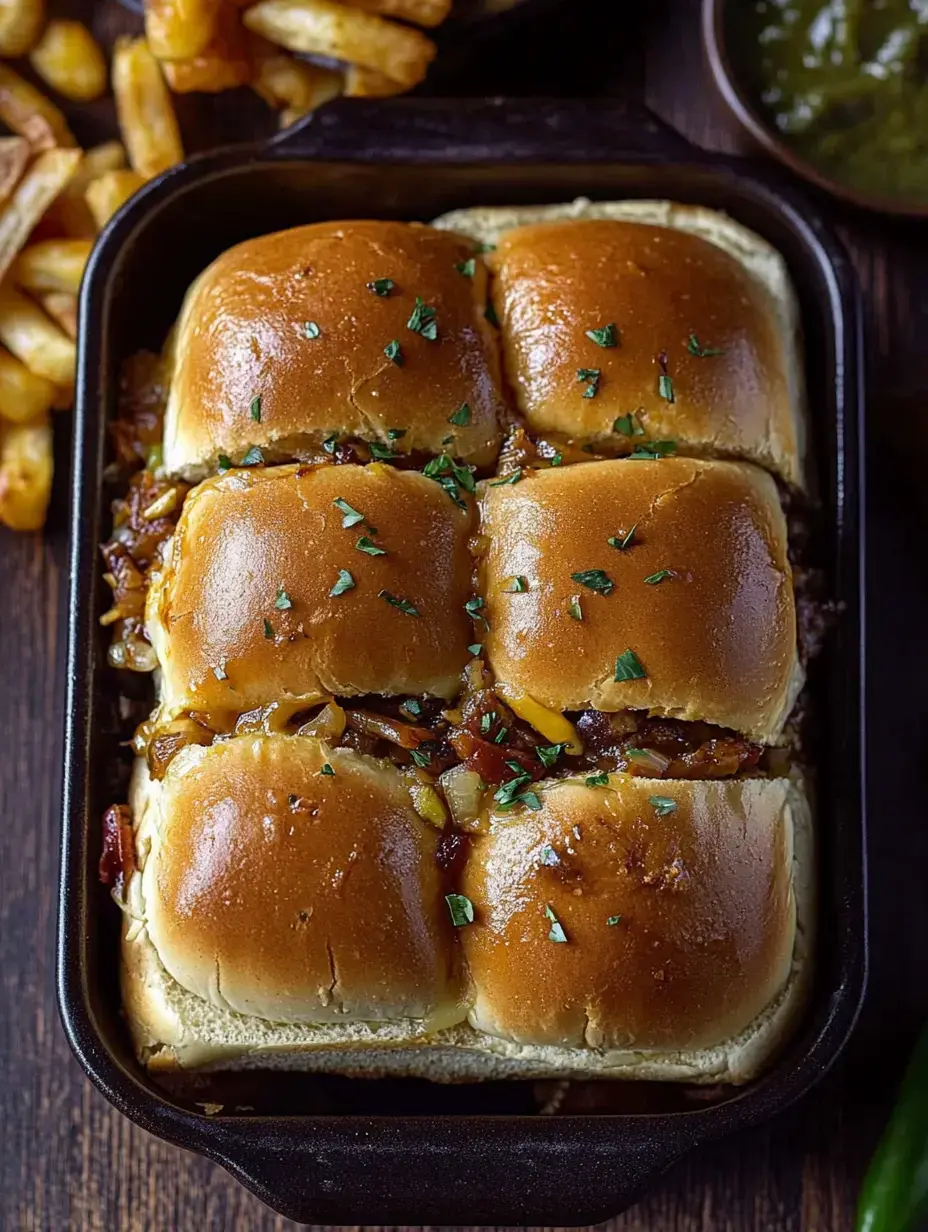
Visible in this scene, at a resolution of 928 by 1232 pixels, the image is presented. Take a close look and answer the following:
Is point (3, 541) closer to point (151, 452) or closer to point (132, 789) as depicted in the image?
point (151, 452)

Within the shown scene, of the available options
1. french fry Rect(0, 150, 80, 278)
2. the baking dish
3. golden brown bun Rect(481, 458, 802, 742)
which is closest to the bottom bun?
the baking dish

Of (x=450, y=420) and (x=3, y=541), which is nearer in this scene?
(x=450, y=420)

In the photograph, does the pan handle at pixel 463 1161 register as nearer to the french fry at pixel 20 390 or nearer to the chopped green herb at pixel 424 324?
the chopped green herb at pixel 424 324

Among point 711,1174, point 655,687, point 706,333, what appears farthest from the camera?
point 711,1174

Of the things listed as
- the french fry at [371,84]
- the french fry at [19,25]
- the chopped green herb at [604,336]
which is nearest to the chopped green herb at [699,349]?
the chopped green herb at [604,336]

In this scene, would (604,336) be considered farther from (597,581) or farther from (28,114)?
(28,114)

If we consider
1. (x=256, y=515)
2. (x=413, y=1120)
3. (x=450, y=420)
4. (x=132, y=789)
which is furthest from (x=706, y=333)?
(x=413, y=1120)
